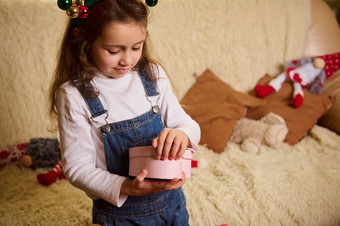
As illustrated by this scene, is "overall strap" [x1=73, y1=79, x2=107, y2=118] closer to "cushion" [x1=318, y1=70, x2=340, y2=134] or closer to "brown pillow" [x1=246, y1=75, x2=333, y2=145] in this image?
→ "brown pillow" [x1=246, y1=75, x2=333, y2=145]

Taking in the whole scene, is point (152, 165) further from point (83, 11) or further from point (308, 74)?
point (308, 74)

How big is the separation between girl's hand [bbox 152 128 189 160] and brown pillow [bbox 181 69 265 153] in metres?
0.79

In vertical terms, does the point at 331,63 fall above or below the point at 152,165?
below

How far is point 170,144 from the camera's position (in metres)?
0.72

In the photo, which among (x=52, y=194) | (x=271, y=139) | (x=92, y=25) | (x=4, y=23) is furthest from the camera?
(x=271, y=139)

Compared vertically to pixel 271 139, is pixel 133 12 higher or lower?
higher

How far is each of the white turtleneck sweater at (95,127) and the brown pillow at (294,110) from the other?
0.93 meters

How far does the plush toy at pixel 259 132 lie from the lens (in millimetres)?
1548

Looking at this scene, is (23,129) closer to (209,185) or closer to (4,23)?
(4,23)

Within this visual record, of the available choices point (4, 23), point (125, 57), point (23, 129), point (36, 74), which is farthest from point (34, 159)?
point (125, 57)

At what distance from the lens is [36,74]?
1479 mm

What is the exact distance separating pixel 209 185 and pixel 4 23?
3.72 ft

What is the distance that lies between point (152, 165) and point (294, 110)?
1.22 m

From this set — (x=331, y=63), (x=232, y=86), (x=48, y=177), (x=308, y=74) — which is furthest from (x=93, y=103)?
(x=331, y=63)
